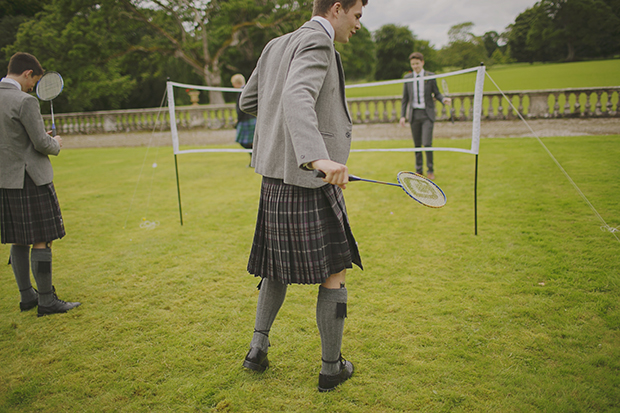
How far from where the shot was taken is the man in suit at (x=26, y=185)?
3.14 metres

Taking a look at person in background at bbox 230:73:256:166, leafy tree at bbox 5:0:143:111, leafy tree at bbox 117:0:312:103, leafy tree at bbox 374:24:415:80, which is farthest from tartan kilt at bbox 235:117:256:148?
leafy tree at bbox 374:24:415:80

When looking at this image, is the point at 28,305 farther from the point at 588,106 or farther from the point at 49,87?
the point at 588,106

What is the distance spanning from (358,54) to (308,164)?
3795 centimetres

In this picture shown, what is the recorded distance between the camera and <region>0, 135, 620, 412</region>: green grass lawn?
230 cm

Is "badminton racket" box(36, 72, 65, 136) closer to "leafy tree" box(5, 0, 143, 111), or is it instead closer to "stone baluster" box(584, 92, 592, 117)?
"stone baluster" box(584, 92, 592, 117)

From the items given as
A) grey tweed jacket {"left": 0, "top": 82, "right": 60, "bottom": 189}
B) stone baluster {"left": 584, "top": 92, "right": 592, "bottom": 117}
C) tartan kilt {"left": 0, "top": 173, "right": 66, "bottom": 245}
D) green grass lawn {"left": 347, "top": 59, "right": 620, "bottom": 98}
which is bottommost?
tartan kilt {"left": 0, "top": 173, "right": 66, "bottom": 245}

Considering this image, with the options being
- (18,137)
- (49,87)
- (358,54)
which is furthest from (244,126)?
(358,54)

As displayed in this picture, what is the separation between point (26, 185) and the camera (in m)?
3.25

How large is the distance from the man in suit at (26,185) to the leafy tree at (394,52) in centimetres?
4876

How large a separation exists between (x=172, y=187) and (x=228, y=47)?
62.2 ft

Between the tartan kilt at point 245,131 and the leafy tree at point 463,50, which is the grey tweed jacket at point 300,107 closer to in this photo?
the tartan kilt at point 245,131

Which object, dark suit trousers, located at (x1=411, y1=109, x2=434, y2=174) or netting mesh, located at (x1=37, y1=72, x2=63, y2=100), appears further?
dark suit trousers, located at (x1=411, y1=109, x2=434, y2=174)

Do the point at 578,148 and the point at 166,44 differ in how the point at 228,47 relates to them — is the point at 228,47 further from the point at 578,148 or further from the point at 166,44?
the point at 578,148

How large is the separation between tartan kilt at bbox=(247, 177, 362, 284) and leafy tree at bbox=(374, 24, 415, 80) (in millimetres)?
49426
